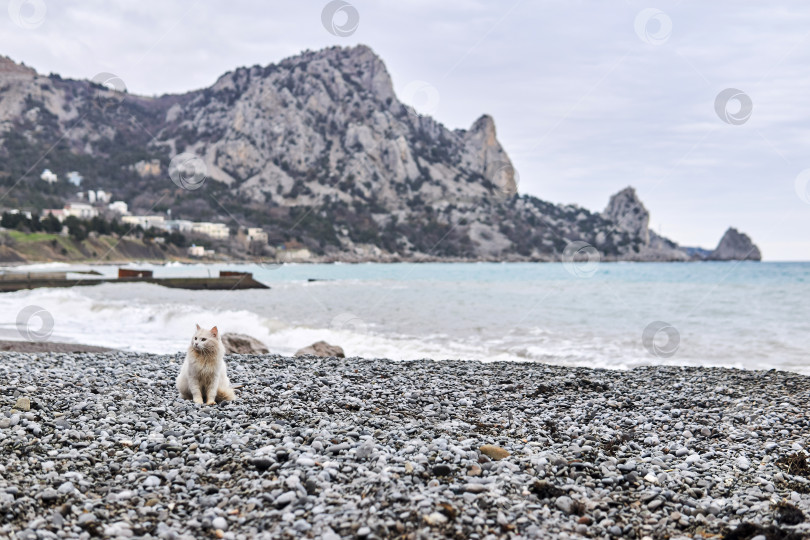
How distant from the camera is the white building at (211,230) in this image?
16275cm

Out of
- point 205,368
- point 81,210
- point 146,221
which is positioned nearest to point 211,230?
point 146,221

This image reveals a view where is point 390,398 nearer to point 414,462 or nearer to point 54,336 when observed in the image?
point 414,462

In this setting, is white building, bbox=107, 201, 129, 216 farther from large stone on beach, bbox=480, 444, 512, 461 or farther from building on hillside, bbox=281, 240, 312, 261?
large stone on beach, bbox=480, 444, 512, 461

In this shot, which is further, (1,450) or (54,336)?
(54,336)

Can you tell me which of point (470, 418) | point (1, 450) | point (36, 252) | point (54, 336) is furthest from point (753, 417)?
point (36, 252)

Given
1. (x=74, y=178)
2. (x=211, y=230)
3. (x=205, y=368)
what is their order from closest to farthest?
(x=205, y=368) → (x=211, y=230) → (x=74, y=178)

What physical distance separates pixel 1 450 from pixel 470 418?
546cm

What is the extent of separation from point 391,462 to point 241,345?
10.9 meters

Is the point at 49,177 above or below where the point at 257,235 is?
above

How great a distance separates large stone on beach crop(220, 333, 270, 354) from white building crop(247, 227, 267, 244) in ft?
485

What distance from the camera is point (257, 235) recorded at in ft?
527

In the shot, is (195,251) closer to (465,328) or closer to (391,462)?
(465,328)

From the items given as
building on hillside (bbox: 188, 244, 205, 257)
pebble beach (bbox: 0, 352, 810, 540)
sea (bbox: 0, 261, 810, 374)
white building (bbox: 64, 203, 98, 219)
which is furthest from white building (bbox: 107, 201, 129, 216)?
pebble beach (bbox: 0, 352, 810, 540)

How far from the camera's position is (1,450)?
18.5ft
